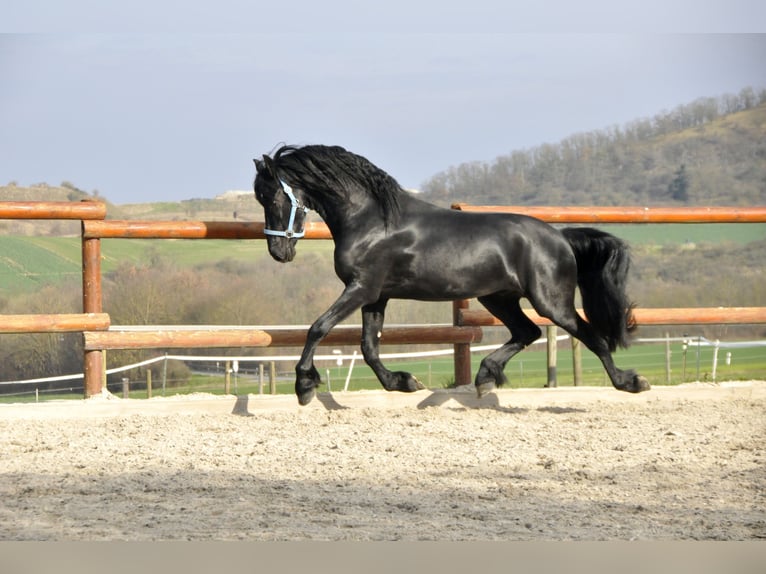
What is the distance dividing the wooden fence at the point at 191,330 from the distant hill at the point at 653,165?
1427 inches

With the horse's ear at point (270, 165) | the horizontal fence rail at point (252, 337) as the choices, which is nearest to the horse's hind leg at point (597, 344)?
the horizontal fence rail at point (252, 337)

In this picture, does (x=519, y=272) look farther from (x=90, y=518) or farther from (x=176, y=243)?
(x=176, y=243)

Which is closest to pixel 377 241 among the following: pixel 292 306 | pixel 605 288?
pixel 605 288

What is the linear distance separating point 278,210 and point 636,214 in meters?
2.63

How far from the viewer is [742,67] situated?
2124 inches

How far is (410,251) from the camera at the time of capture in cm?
542

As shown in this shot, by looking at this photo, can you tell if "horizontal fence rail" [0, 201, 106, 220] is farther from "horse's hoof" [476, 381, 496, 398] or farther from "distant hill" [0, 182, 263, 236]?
"horse's hoof" [476, 381, 496, 398]

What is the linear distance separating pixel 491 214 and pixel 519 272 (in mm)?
394

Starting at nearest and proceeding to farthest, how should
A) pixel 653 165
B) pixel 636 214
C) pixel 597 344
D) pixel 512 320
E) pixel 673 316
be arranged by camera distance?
pixel 597 344 < pixel 512 320 < pixel 673 316 < pixel 636 214 < pixel 653 165

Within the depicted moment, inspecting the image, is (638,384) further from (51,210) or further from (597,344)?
(51,210)

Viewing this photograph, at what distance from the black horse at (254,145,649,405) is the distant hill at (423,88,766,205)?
37095mm

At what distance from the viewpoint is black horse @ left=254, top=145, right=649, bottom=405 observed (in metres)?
5.32

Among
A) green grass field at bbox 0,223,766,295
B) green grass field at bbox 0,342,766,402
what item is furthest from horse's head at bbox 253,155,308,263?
green grass field at bbox 0,223,766,295

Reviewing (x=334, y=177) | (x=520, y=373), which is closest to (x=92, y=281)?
(x=334, y=177)
